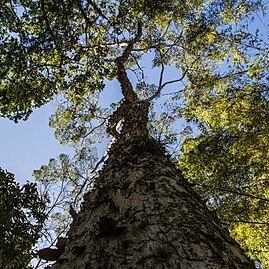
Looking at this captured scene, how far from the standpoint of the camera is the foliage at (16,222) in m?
6.47

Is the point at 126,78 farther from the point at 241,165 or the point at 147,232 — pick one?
the point at 147,232

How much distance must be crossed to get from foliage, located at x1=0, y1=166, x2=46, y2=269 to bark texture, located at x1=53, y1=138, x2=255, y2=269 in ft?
11.6

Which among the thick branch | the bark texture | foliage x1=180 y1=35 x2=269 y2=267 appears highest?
the thick branch

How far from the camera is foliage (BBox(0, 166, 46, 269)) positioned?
6473mm

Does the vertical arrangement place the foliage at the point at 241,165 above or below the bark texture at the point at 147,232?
above

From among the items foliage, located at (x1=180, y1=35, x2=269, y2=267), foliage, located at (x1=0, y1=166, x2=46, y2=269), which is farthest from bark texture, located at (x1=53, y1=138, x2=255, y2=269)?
foliage, located at (x1=180, y1=35, x2=269, y2=267)

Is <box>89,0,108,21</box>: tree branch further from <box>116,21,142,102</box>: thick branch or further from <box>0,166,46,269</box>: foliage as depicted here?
<box>0,166,46,269</box>: foliage

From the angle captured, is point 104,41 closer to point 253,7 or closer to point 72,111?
point 72,111

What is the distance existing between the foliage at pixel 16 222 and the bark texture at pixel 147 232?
3.52m

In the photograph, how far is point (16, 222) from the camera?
22.0ft

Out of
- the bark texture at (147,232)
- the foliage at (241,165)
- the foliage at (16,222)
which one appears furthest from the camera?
the foliage at (241,165)

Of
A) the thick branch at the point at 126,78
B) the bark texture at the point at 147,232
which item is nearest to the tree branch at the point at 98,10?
the thick branch at the point at 126,78

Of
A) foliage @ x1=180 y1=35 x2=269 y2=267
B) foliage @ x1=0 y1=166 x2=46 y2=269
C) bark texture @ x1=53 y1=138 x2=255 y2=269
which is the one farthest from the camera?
foliage @ x1=180 y1=35 x2=269 y2=267

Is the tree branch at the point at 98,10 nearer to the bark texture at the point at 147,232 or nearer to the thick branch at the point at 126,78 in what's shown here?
the thick branch at the point at 126,78
